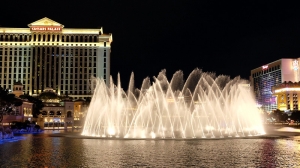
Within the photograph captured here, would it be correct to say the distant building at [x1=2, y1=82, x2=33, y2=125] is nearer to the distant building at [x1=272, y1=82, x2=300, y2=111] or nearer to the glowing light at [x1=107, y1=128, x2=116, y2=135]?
the glowing light at [x1=107, y1=128, x2=116, y2=135]

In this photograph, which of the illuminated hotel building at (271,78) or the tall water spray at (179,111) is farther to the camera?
the illuminated hotel building at (271,78)

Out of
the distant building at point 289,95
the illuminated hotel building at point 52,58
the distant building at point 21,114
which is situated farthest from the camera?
the distant building at point 289,95

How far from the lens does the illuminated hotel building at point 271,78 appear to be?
150750 millimetres

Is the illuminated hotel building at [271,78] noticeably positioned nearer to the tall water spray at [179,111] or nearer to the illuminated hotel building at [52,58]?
the illuminated hotel building at [52,58]

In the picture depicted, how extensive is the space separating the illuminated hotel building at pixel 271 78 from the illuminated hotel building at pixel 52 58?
3365 inches

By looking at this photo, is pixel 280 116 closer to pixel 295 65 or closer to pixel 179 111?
pixel 295 65

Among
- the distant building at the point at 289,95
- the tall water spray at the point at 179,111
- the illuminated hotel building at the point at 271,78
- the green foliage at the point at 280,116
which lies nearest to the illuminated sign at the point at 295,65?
the illuminated hotel building at the point at 271,78

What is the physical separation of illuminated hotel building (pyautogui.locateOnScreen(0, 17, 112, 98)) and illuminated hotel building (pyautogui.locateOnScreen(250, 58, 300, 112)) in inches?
3365

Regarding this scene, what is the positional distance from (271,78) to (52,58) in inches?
4426

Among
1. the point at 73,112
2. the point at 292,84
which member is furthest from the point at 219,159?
the point at 292,84

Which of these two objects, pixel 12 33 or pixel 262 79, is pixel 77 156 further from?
pixel 262 79

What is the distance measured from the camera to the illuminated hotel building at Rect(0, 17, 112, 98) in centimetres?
11044

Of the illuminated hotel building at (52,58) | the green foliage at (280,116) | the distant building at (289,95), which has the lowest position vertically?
the green foliage at (280,116)

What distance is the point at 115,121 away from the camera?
4034 centimetres
